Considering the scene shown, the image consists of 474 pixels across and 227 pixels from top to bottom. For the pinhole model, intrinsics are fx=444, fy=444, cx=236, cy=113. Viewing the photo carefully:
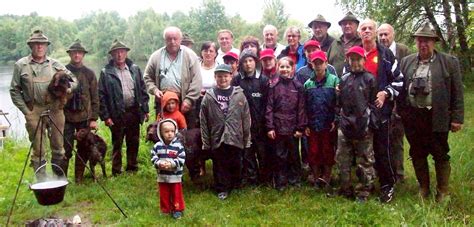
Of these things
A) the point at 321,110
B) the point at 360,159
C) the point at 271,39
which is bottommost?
the point at 360,159

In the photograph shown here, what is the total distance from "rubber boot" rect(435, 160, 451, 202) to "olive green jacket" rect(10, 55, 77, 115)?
184 inches

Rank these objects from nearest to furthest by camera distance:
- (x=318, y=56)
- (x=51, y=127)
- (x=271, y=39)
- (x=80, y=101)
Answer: (x=318, y=56) → (x=51, y=127) → (x=80, y=101) → (x=271, y=39)

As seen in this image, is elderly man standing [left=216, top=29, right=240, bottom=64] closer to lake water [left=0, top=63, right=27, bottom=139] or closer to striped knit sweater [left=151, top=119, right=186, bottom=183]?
striped knit sweater [left=151, top=119, right=186, bottom=183]

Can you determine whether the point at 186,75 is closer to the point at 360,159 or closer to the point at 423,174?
the point at 360,159

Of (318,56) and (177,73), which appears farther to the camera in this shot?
(177,73)

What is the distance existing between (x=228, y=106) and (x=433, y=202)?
243 centimetres

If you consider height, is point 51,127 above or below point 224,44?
below

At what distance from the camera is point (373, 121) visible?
4.71 meters

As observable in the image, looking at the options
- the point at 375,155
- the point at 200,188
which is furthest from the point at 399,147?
the point at 200,188

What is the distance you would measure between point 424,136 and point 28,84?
463 centimetres

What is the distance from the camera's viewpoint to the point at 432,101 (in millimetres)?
4555

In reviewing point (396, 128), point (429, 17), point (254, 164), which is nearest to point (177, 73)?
point (254, 164)

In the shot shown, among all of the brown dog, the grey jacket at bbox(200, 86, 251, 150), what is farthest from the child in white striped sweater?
the brown dog

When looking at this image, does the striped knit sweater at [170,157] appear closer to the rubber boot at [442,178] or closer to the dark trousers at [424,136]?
the dark trousers at [424,136]
